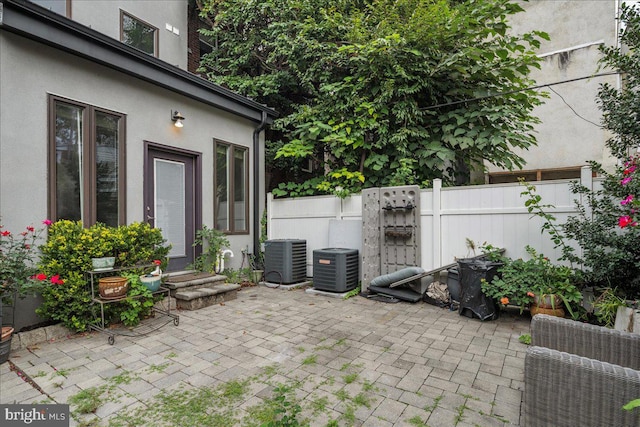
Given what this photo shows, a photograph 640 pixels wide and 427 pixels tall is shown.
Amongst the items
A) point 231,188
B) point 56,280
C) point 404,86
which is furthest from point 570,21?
point 56,280

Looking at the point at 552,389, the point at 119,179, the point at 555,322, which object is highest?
the point at 119,179

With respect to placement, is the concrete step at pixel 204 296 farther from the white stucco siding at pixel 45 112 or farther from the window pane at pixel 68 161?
the window pane at pixel 68 161

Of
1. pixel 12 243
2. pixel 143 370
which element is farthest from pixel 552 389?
pixel 12 243

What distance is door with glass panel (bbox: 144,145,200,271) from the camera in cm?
483

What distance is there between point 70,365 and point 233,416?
1793 mm

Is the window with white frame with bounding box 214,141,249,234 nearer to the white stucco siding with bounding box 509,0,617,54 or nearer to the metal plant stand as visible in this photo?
Result: the metal plant stand

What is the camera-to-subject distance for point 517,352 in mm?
2969

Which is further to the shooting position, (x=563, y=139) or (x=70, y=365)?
(x=563, y=139)

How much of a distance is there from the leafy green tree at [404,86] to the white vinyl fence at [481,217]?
0.85 m

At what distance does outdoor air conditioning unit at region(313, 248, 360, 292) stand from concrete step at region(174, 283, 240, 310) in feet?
4.69

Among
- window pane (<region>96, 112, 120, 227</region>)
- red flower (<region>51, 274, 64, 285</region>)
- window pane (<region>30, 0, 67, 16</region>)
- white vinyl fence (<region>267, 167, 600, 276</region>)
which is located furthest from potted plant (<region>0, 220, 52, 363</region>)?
white vinyl fence (<region>267, 167, 600, 276</region>)

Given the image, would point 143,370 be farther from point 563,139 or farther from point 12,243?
point 563,139

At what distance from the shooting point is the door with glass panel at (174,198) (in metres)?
4.83

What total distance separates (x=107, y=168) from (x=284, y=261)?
3.19 meters
